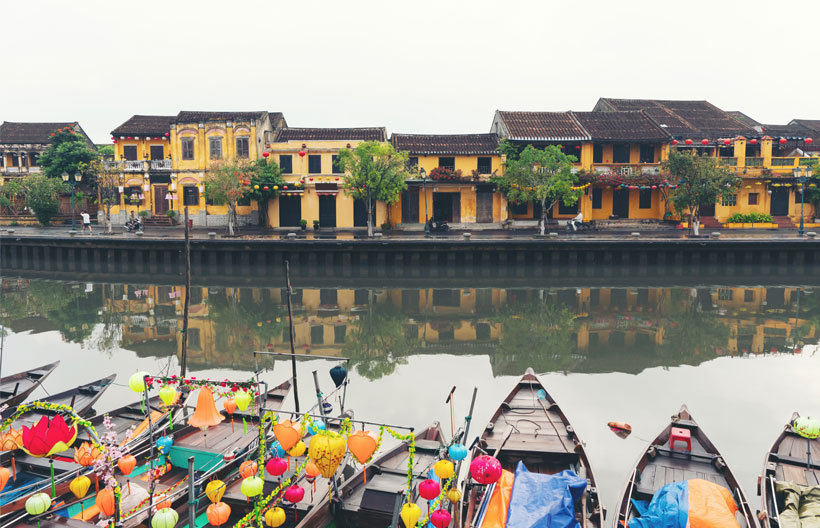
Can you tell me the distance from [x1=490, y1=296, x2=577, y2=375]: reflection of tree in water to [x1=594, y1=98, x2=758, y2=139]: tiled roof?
2093cm

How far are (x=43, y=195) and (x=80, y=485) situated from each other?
122 feet

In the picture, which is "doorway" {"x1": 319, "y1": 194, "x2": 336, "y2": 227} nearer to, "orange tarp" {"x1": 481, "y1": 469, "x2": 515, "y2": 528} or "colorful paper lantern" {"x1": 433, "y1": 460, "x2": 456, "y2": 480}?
"orange tarp" {"x1": 481, "y1": 469, "x2": 515, "y2": 528}

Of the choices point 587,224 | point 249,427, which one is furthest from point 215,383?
point 587,224

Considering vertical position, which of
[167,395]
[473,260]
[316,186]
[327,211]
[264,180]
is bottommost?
[167,395]

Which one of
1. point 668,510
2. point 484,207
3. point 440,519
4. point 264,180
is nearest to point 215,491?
point 440,519

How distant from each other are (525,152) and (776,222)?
17526 millimetres

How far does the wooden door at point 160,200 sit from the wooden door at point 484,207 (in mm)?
20871

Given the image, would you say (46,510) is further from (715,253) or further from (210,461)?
(715,253)

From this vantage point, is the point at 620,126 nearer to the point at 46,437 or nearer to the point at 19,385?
the point at 19,385

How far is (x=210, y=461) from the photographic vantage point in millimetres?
9359

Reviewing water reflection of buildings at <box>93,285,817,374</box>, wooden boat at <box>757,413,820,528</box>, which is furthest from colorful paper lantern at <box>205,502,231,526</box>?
water reflection of buildings at <box>93,285,817,374</box>

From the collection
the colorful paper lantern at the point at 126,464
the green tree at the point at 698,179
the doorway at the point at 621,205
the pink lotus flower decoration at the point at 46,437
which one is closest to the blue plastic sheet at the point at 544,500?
the colorful paper lantern at the point at 126,464

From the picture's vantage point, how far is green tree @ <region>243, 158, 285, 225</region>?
3619 centimetres

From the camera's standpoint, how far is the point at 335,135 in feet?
128
